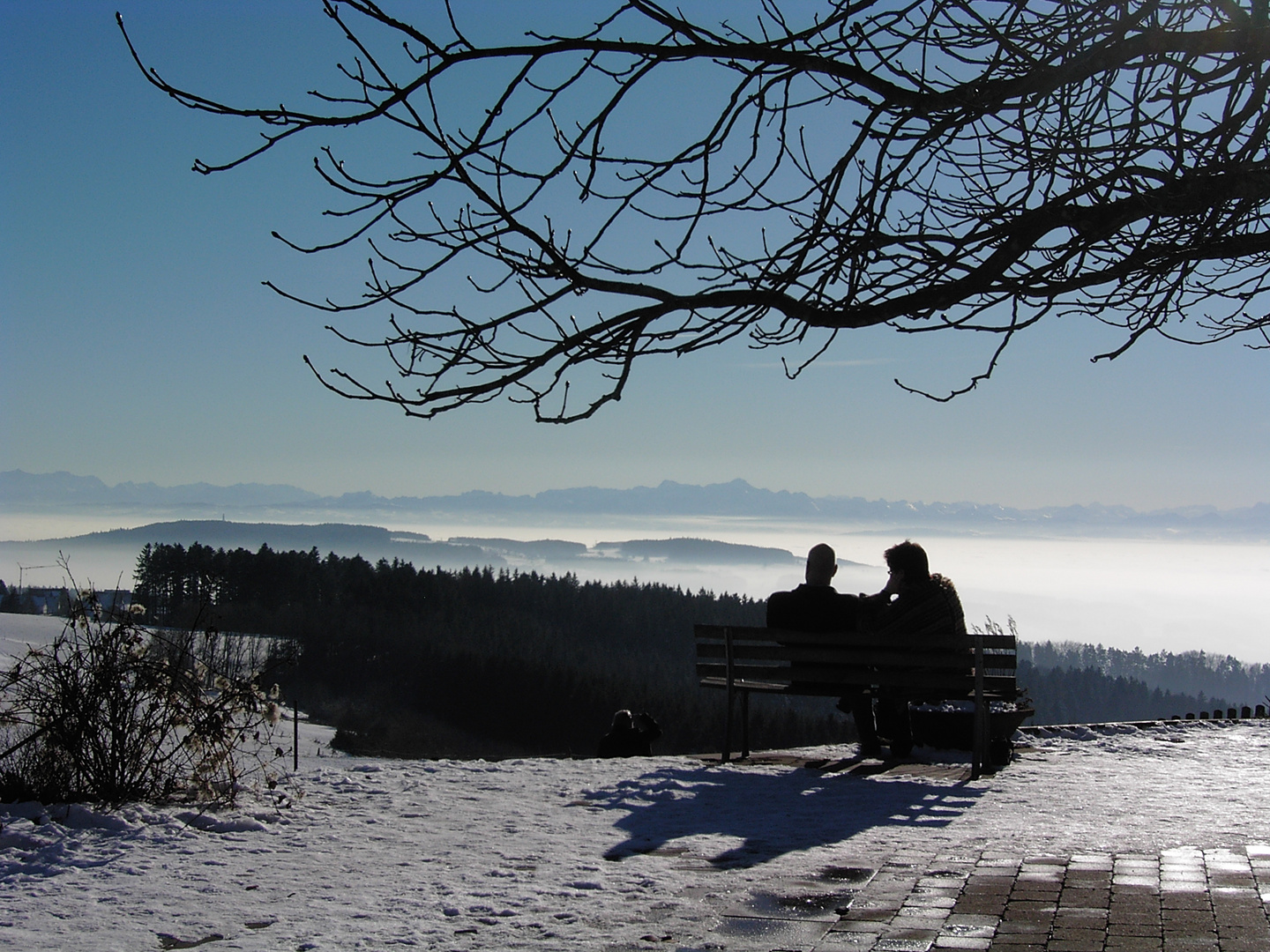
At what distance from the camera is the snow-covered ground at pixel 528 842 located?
3.73 m

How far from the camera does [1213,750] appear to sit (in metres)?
9.08

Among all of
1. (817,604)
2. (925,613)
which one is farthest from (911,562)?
(817,604)

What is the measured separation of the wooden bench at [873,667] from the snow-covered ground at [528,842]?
56 centimetres

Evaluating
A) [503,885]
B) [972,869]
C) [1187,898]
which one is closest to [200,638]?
[503,885]

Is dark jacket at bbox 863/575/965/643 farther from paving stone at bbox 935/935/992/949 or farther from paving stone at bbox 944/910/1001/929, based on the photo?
paving stone at bbox 935/935/992/949

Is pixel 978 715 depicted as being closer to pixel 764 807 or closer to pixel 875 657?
pixel 875 657

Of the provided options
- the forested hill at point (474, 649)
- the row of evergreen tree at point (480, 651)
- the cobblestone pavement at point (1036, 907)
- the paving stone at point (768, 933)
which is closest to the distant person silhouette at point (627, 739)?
the cobblestone pavement at point (1036, 907)

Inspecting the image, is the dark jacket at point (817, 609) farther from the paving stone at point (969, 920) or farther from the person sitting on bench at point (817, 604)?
the paving stone at point (969, 920)

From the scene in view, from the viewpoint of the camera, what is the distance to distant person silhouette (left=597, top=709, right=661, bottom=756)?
9415 mm

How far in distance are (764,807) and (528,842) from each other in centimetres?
157

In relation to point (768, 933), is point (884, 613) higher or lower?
higher

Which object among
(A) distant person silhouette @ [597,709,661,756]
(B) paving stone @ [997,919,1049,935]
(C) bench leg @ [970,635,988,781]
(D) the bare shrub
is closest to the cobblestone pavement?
(B) paving stone @ [997,919,1049,935]

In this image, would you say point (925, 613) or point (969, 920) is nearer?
point (969, 920)

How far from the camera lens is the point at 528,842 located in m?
5.04
